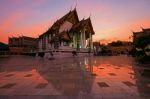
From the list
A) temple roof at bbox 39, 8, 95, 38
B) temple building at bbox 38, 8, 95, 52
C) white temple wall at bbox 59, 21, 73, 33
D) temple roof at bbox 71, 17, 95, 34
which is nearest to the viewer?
temple building at bbox 38, 8, 95, 52

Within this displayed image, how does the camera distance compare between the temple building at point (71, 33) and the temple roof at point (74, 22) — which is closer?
the temple building at point (71, 33)

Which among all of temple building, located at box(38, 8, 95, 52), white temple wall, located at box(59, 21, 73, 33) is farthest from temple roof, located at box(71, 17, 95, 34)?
white temple wall, located at box(59, 21, 73, 33)

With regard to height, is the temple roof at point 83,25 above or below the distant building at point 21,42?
above

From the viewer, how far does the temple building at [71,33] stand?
40.5 m

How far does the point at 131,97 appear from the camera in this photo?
5957mm

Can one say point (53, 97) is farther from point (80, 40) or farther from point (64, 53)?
point (80, 40)

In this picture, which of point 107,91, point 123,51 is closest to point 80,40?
point 123,51

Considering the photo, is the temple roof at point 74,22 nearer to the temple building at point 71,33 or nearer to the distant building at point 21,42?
the temple building at point 71,33

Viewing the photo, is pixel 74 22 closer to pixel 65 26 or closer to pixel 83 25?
pixel 83 25

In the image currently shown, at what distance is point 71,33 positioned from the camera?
149 ft

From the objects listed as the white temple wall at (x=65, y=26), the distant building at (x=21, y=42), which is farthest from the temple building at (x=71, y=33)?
the distant building at (x=21, y=42)

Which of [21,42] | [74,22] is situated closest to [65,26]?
[74,22]

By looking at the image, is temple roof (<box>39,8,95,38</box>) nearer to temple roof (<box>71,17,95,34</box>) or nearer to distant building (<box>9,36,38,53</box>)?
temple roof (<box>71,17,95,34</box>)

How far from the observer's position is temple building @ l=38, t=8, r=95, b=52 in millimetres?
40469
